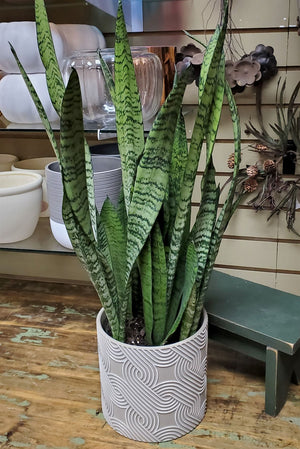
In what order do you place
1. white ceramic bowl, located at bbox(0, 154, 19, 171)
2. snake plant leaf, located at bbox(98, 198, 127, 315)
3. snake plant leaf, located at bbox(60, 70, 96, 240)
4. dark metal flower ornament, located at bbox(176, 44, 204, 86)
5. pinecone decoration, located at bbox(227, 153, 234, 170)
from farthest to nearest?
white ceramic bowl, located at bbox(0, 154, 19, 171), pinecone decoration, located at bbox(227, 153, 234, 170), dark metal flower ornament, located at bbox(176, 44, 204, 86), snake plant leaf, located at bbox(98, 198, 127, 315), snake plant leaf, located at bbox(60, 70, 96, 240)

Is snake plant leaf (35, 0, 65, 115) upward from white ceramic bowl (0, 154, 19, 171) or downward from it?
upward

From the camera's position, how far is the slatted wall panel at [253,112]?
1.07m

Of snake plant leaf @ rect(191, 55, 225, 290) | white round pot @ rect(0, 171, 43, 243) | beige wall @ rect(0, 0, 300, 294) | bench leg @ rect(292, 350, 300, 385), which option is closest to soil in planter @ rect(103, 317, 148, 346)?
snake plant leaf @ rect(191, 55, 225, 290)

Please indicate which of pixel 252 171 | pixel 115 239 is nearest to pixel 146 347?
pixel 115 239

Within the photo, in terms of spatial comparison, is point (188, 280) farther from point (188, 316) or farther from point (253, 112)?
point (253, 112)

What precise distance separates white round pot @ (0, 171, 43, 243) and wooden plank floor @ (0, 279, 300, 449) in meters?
0.20

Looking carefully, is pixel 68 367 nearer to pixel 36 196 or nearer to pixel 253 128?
pixel 36 196

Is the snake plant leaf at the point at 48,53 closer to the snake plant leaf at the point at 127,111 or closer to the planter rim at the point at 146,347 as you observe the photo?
the snake plant leaf at the point at 127,111

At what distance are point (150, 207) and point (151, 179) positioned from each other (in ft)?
0.12

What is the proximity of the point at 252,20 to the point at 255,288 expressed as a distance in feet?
1.78

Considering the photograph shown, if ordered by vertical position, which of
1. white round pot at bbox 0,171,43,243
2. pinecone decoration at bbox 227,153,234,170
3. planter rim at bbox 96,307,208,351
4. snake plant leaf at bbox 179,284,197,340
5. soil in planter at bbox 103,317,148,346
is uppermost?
pinecone decoration at bbox 227,153,234,170

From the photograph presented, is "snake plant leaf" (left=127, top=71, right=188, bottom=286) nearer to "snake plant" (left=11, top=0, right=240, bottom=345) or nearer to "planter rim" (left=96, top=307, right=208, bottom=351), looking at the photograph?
"snake plant" (left=11, top=0, right=240, bottom=345)

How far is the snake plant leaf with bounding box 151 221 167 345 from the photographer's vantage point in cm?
73

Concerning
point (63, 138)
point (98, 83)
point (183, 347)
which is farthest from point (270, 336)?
point (98, 83)
